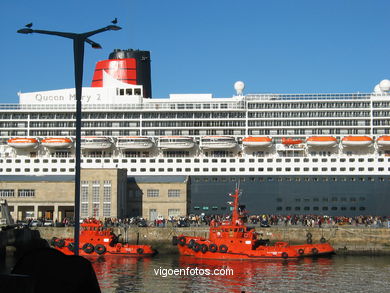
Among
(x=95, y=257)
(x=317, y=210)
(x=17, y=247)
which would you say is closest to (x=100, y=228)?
(x=95, y=257)

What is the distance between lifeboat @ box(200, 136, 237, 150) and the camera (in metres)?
57.6

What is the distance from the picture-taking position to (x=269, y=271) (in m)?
35.0

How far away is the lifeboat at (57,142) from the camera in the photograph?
191ft

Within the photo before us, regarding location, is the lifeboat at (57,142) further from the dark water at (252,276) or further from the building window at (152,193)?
the dark water at (252,276)

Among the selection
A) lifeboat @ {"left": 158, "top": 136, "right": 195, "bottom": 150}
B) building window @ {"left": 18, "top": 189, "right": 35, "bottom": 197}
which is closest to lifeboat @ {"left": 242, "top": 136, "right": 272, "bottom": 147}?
lifeboat @ {"left": 158, "top": 136, "right": 195, "bottom": 150}

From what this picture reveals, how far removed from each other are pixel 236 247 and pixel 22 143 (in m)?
26.6

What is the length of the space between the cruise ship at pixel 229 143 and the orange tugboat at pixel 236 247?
1276 centimetres

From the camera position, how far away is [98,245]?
41.7m

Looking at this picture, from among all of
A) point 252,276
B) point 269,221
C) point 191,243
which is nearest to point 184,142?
point 269,221

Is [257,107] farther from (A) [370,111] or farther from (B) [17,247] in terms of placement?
(B) [17,247]

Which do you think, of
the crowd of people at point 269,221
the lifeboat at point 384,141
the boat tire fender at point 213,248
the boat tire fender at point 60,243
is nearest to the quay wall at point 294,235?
the crowd of people at point 269,221

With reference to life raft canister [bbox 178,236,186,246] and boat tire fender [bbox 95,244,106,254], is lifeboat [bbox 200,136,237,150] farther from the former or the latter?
boat tire fender [bbox 95,244,106,254]

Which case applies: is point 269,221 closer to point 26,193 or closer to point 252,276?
point 252,276

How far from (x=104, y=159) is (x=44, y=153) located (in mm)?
6231
